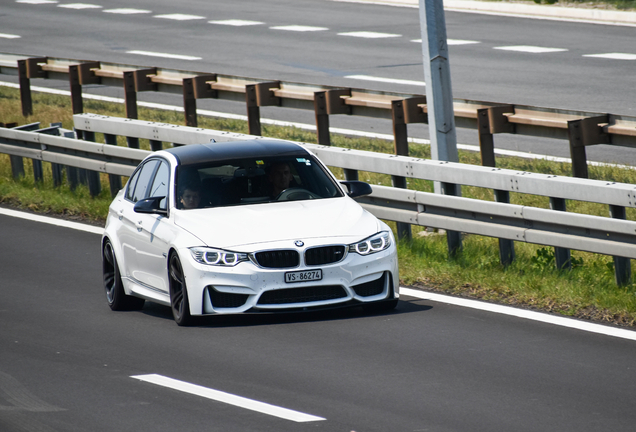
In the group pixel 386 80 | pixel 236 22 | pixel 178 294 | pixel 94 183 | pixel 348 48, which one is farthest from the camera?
pixel 236 22

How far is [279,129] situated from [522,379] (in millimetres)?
13841

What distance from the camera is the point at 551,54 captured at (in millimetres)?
28500

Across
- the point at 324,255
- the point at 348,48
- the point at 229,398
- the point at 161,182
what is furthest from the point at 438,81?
the point at 348,48

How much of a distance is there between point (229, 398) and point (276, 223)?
255 cm

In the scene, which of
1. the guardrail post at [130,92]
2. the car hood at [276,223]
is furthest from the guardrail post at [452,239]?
the guardrail post at [130,92]

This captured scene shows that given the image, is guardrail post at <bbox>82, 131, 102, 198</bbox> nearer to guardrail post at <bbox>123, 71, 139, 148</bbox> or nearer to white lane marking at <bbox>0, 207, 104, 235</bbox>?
white lane marking at <bbox>0, 207, 104, 235</bbox>

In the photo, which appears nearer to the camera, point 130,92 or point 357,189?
point 357,189

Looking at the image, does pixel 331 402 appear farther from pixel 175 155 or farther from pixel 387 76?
pixel 387 76

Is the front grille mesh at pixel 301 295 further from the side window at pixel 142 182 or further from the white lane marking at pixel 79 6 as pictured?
the white lane marking at pixel 79 6

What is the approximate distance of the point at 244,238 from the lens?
9.75 m

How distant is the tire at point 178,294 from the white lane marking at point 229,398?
1.59 m

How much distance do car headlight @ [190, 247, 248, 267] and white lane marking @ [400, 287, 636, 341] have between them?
6.25 ft

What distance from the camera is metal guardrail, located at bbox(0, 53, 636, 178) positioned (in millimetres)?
12547

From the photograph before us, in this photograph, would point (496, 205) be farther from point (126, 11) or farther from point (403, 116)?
point (126, 11)
